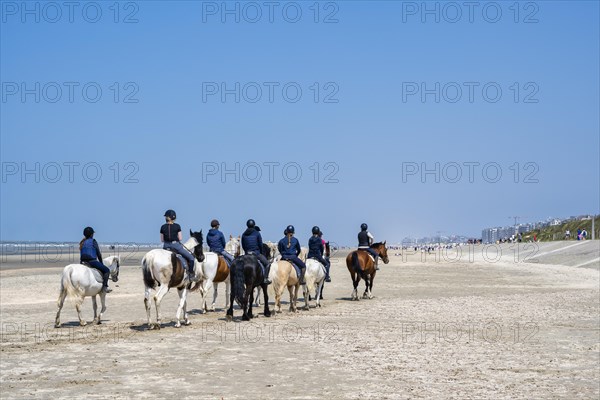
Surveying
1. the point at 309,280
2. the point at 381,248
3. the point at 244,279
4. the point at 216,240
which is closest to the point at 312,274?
the point at 309,280

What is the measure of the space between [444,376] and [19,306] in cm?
1924

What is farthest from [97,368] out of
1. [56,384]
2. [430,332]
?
[430,332]

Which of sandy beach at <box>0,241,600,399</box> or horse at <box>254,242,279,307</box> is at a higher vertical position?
horse at <box>254,242,279,307</box>

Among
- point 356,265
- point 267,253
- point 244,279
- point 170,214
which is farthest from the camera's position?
point 356,265

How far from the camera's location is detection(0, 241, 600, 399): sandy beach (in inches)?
465

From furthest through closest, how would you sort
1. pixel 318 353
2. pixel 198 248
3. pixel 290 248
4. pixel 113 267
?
pixel 290 248
pixel 113 267
pixel 198 248
pixel 318 353

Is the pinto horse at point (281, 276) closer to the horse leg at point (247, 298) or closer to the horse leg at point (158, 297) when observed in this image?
the horse leg at point (247, 298)

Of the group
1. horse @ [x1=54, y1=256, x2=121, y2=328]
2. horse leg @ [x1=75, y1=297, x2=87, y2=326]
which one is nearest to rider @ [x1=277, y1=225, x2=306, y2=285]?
horse @ [x1=54, y1=256, x2=121, y2=328]

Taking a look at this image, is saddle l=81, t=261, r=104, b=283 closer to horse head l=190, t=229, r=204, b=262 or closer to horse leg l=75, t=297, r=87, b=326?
horse leg l=75, t=297, r=87, b=326

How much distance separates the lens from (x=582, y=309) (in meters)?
25.5

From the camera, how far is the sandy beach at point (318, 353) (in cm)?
1181

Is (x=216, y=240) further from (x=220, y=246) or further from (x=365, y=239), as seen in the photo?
(x=365, y=239)

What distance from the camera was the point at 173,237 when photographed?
1942cm

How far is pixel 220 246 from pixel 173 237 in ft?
15.0
